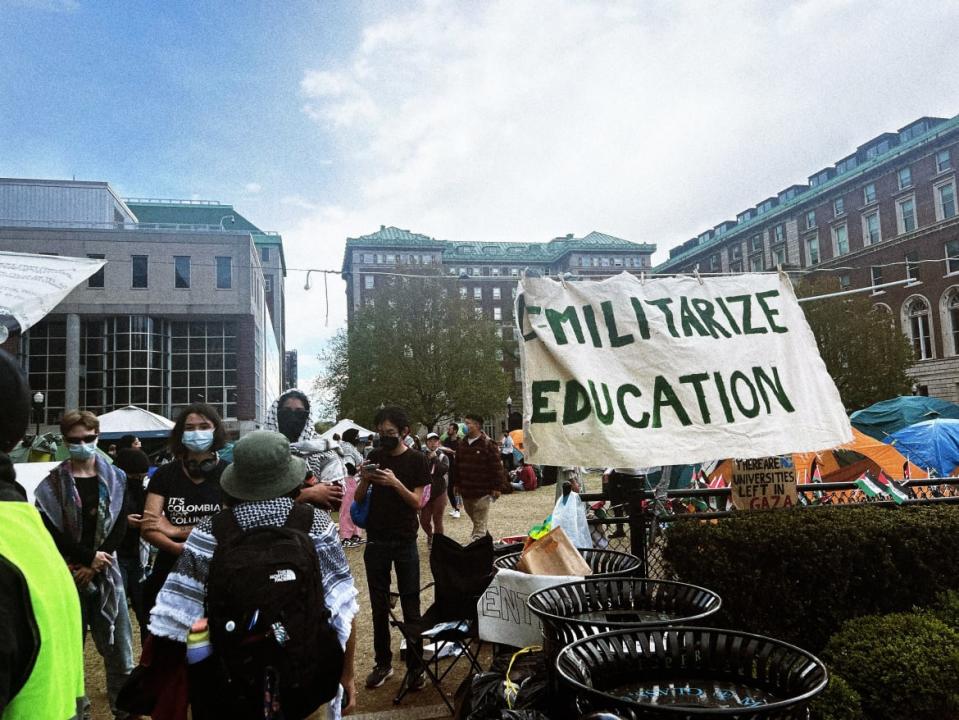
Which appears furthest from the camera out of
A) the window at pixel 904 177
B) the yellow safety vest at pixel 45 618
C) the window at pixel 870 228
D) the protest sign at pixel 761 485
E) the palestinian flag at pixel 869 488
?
the window at pixel 870 228

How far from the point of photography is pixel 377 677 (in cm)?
452

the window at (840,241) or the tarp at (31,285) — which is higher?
the window at (840,241)

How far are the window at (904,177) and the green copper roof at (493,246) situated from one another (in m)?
50.0

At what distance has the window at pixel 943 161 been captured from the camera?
133ft

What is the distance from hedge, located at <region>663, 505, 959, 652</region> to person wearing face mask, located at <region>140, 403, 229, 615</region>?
2849mm

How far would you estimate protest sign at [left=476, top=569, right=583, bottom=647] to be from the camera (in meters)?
3.26

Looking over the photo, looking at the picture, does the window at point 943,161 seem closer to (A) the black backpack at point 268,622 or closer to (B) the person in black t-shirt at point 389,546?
(B) the person in black t-shirt at point 389,546

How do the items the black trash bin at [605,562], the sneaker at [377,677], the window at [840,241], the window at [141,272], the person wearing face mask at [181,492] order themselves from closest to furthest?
the black trash bin at [605,562]
the person wearing face mask at [181,492]
the sneaker at [377,677]
the window at [141,272]
the window at [840,241]

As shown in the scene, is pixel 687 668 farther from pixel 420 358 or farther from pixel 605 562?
pixel 420 358

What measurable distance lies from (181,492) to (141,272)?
42.2 meters

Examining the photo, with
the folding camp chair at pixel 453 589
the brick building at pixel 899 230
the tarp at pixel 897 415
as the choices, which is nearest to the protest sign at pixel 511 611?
the folding camp chair at pixel 453 589

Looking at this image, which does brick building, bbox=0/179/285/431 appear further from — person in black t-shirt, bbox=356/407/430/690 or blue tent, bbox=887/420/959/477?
person in black t-shirt, bbox=356/407/430/690

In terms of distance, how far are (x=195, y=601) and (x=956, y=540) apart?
175 inches

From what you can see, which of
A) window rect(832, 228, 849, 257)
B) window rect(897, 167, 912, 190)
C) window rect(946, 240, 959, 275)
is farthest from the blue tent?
window rect(832, 228, 849, 257)
